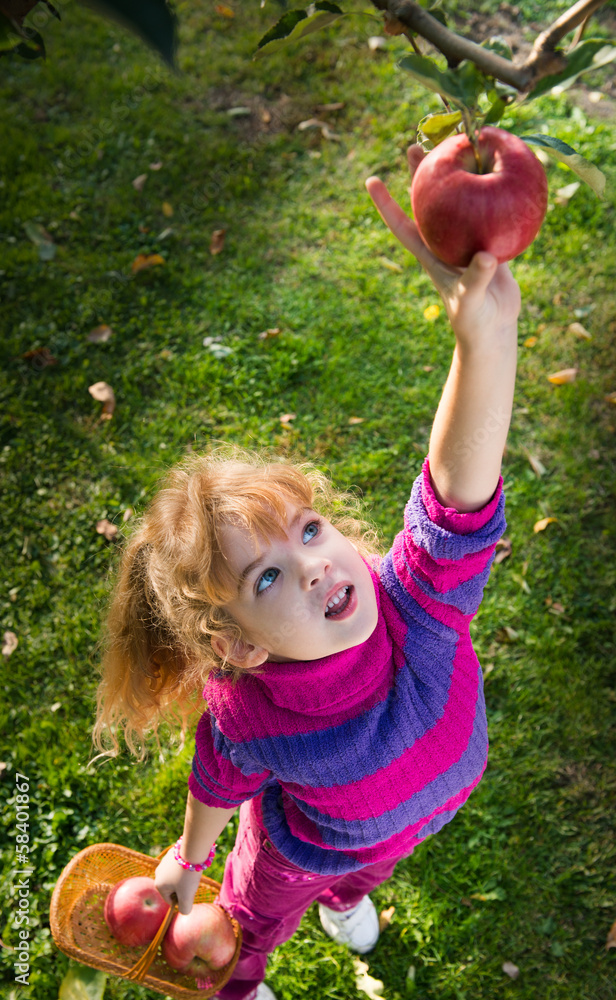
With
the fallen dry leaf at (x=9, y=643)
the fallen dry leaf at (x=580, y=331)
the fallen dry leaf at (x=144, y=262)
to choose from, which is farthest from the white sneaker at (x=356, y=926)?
the fallen dry leaf at (x=144, y=262)

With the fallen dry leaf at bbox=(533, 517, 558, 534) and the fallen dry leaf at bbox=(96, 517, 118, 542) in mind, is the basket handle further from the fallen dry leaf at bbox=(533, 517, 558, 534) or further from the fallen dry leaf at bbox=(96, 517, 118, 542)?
the fallen dry leaf at bbox=(533, 517, 558, 534)

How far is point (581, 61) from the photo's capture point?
820 millimetres

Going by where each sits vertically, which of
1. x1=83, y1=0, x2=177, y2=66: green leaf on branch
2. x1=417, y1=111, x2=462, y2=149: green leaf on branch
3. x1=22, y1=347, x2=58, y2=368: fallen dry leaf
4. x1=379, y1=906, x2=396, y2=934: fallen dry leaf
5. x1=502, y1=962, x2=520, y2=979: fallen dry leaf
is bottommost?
x1=502, y1=962, x2=520, y2=979: fallen dry leaf

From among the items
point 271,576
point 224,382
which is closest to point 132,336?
point 224,382

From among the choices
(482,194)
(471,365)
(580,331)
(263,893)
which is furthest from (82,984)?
(580,331)

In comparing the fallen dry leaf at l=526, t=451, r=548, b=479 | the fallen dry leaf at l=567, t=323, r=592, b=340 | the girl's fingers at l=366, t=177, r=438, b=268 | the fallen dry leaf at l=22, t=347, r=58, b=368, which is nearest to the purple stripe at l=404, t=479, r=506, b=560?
the girl's fingers at l=366, t=177, r=438, b=268

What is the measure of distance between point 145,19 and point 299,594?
1031 mm

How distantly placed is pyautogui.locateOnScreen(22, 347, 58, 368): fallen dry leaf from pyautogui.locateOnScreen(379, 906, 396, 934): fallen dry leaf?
2.64m

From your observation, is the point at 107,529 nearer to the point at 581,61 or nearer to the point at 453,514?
the point at 453,514

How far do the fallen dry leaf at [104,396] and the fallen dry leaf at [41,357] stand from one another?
272mm

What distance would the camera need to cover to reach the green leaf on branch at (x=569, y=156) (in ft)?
3.11

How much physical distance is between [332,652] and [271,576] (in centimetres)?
18

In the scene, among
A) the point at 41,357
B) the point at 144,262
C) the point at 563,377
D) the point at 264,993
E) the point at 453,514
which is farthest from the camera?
the point at 144,262

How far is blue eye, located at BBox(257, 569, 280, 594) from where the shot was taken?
149cm
